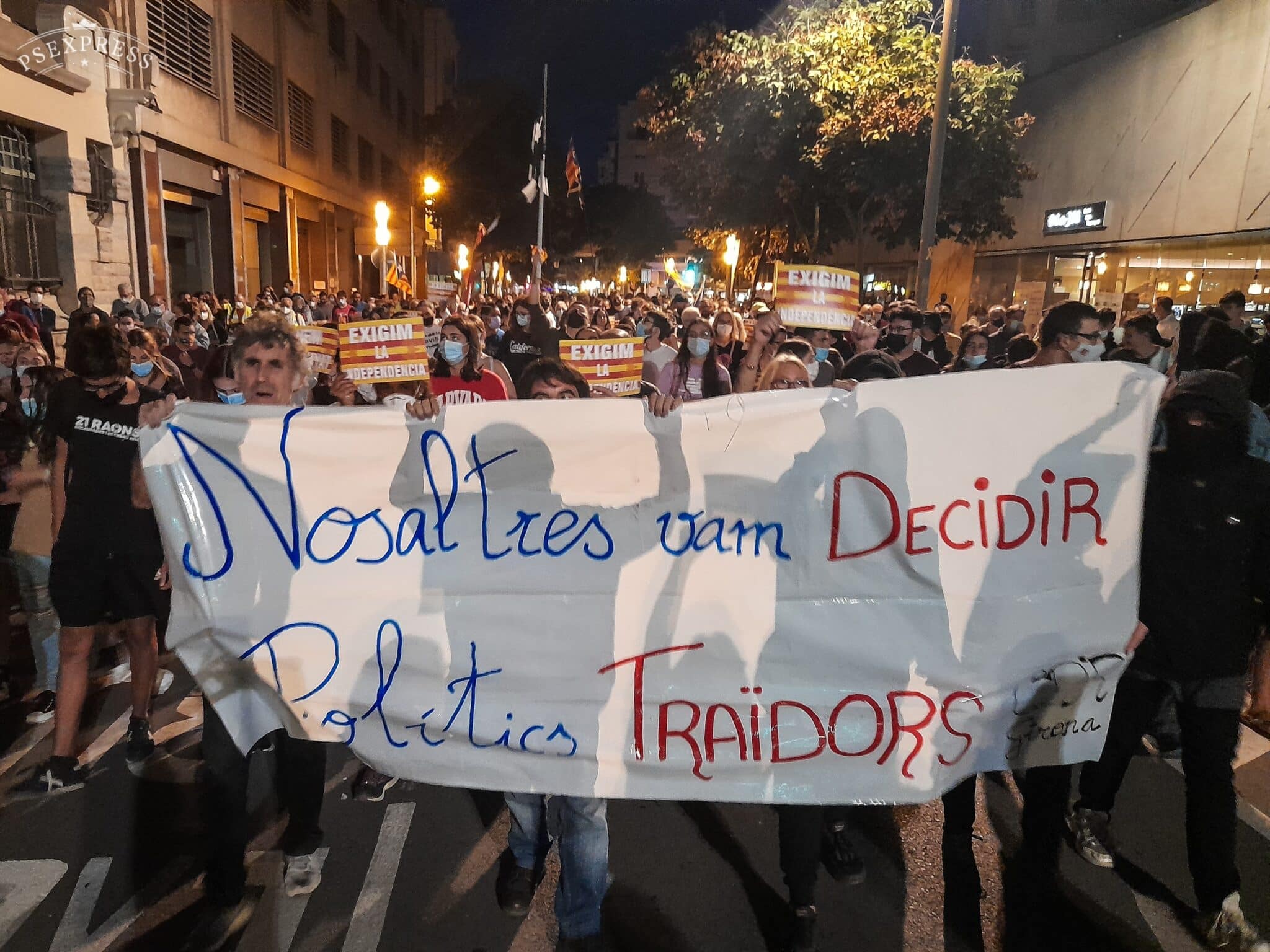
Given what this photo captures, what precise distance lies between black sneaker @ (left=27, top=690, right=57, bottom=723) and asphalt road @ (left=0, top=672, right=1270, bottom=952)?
30 centimetres

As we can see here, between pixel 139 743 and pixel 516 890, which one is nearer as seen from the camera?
pixel 516 890

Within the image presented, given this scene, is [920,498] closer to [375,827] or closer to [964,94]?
[375,827]

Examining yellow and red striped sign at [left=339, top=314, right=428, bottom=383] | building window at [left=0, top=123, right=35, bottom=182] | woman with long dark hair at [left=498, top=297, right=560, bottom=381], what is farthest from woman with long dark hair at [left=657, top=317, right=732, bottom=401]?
building window at [left=0, top=123, right=35, bottom=182]

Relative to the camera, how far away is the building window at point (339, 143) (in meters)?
29.1

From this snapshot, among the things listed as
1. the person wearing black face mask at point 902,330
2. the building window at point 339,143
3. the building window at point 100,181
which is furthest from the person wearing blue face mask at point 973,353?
the building window at point 339,143

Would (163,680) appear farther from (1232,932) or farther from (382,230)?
(382,230)

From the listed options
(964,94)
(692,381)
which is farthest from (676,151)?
(692,381)

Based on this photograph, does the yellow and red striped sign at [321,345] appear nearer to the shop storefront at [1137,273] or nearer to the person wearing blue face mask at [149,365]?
the person wearing blue face mask at [149,365]

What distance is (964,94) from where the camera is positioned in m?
18.8

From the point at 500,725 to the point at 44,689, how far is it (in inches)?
125

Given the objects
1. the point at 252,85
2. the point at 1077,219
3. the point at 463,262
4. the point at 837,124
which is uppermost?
the point at 252,85

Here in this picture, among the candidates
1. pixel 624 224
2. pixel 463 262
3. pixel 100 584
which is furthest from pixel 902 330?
pixel 624 224

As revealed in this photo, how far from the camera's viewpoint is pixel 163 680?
14.9 feet

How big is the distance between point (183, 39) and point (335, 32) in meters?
12.5
